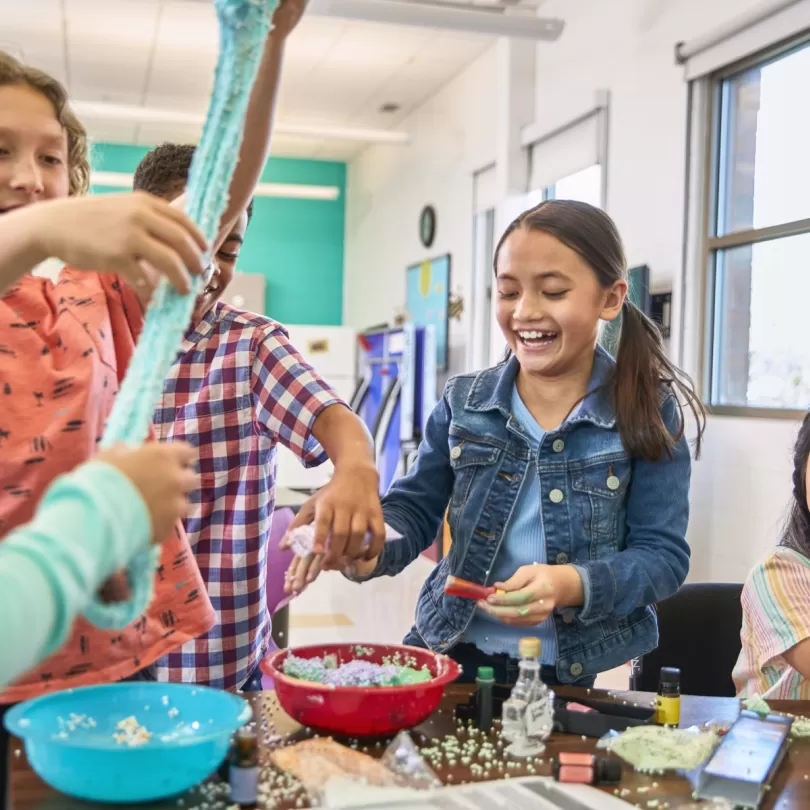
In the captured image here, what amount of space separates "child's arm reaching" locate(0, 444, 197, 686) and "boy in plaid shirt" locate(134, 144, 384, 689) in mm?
764

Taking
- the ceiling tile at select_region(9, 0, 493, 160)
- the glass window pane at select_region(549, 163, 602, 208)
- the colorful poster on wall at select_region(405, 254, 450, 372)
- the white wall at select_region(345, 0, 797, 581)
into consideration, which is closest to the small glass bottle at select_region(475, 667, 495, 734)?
the white wall at select_region(345, 0, 797, 581)

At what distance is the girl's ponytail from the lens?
161cm

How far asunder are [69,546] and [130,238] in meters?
0.28

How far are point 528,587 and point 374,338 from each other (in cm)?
775

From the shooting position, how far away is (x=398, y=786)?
1054mm

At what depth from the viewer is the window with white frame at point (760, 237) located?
3826mm

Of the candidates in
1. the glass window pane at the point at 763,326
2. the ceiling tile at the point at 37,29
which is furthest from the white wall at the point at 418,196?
the glass window pane at the point at 763,326

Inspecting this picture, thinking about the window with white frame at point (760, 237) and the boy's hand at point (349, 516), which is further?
the window with white frame at point (760, 237)

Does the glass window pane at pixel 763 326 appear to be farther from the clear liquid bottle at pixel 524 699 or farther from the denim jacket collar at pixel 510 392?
the clear liquid bottle at pixel 524 699

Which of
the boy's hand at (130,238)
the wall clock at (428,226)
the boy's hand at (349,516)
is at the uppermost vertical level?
the wall clock at (428,226)

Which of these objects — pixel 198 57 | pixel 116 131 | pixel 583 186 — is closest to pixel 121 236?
pixel 583 186

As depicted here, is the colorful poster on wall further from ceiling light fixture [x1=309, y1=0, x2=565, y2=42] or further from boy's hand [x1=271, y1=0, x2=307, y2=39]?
boy's hand [x1=271, y1=0, x2=307, y2=39]

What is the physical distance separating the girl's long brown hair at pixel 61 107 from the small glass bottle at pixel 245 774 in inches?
29.8

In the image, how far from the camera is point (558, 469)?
1638 mm
